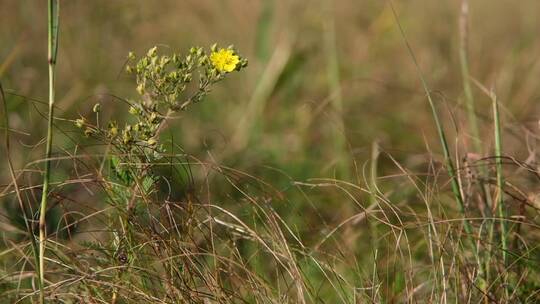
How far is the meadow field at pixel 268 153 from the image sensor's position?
5.24 feet

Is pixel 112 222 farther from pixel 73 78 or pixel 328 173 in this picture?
pixel 73 78

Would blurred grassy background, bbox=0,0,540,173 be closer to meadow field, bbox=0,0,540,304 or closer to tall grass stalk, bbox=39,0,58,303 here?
meadow field, bbox=0,0,540,304

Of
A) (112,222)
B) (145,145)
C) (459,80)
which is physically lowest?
(459,80)

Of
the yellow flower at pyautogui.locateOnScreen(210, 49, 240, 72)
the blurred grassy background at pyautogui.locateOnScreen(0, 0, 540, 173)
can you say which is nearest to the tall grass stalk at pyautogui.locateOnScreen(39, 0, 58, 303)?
the yellow flower at pyautogui.locateOnScreen(210, 49, 240, 72)

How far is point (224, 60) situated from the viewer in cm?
158

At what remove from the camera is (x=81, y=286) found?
1669mm

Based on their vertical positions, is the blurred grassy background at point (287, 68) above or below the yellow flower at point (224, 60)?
below

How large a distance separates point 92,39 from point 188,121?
51 cm

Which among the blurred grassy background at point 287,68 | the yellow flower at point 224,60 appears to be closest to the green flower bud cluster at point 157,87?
the yellow flower at point 224,60

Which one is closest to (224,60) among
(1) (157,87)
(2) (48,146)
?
(1) (157,87)

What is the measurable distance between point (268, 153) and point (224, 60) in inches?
62.8

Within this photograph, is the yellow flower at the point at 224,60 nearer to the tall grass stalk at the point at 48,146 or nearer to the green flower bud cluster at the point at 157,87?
the green flower bud cluster at the point at 157,87

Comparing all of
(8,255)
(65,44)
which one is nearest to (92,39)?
(65,44)

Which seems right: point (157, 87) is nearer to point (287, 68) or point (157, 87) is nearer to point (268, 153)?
point (268, 153)
